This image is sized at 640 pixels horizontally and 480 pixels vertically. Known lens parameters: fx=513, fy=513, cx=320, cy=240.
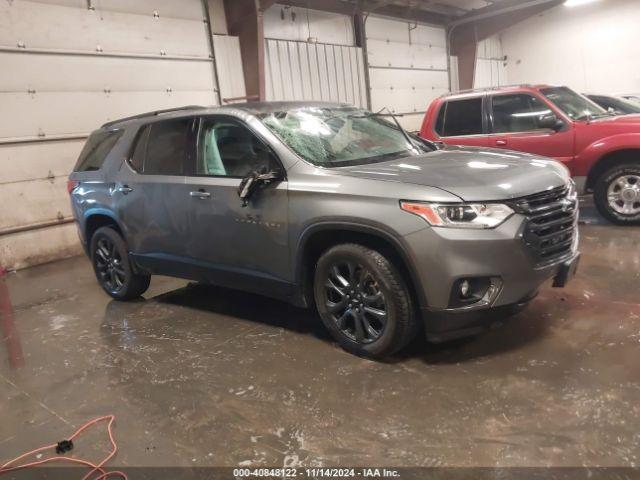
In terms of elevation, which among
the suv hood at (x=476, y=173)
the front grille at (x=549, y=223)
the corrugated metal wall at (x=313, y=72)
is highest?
the corrugated metal wall at (x=313, y=72)

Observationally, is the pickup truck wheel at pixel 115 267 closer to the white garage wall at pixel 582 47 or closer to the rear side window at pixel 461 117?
the rear side window at pixel 461 117

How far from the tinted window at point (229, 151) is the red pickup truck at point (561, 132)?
3.99 m

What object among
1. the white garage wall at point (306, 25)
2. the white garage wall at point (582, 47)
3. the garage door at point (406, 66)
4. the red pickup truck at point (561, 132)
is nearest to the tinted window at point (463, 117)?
the red pickup truck at point (561, 132)

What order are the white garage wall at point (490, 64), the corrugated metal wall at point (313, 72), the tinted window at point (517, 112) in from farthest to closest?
the white garage wall at point (490, 64), the corrugated metal wall at point (313, 72), the tinted window at point (517, 112)

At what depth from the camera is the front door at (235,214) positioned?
3453mm

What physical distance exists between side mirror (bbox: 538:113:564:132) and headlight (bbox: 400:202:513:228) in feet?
12.9

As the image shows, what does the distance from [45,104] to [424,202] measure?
20.4ft

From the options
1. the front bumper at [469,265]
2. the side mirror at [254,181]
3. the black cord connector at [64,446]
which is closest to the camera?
the black cord connector at [64,446]

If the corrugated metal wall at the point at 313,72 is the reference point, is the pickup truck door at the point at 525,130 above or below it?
below

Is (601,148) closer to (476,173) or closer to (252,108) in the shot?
(476,173)

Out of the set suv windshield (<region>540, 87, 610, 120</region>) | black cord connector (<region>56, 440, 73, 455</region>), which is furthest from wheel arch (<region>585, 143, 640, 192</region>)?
black cord connector (<region>56, 440, 73, 455</region>)

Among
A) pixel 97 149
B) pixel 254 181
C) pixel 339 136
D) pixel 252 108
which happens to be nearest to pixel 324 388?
pixel 254 181

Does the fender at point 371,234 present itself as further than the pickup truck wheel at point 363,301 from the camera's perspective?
No

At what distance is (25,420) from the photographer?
2.99 m
